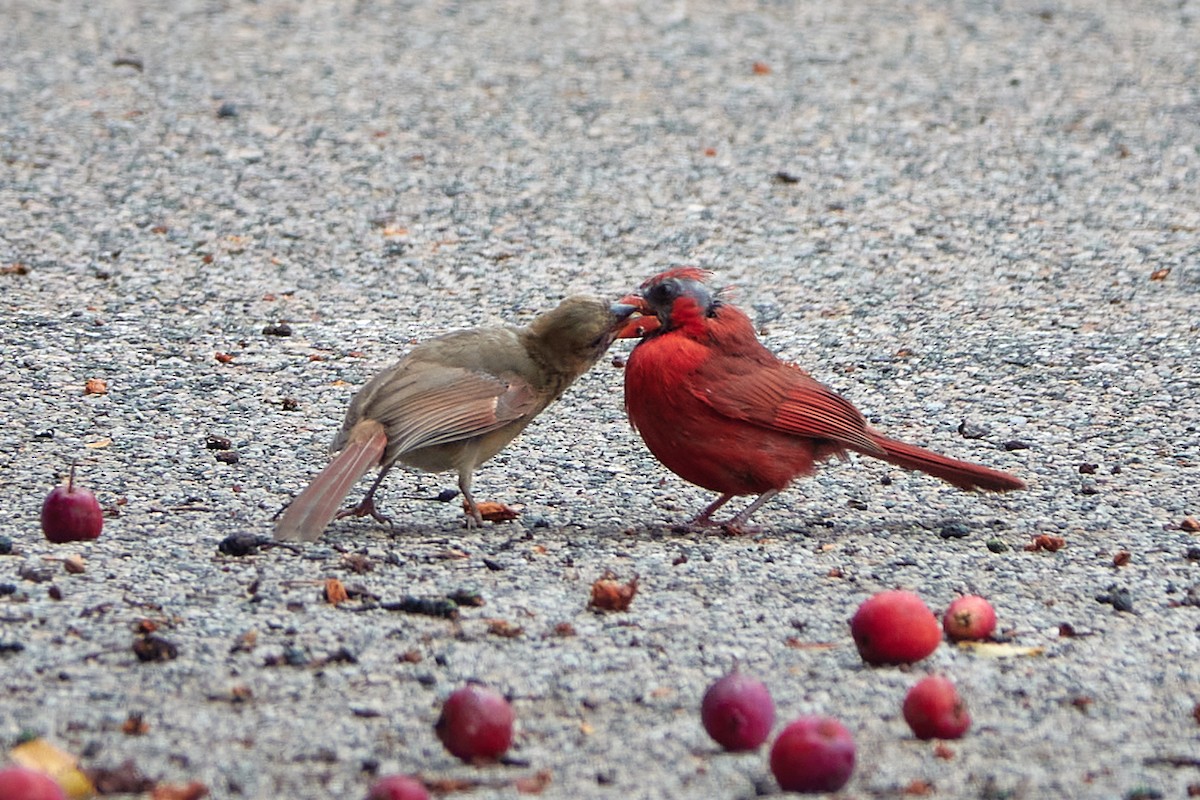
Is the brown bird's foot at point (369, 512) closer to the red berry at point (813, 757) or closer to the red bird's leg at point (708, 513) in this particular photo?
the red bird's leg at point (708, 513)

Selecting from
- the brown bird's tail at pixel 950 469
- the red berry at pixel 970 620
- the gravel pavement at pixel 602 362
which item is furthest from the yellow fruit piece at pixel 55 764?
the brown bird's tail at pixel 950 469

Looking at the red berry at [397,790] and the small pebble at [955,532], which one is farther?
the small pebble at [955,532]

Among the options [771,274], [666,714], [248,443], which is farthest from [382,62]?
[666,714]

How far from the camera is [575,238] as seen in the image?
371 inches

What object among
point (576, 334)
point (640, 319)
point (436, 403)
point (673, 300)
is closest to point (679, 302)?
point (673, 300)

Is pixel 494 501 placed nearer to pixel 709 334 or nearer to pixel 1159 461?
pixel 709 334

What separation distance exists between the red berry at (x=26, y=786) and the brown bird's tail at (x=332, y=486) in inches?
78.5

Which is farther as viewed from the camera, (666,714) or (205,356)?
→ (205,356)

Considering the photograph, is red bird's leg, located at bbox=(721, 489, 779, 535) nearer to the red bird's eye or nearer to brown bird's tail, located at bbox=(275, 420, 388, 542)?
the red bird's eye

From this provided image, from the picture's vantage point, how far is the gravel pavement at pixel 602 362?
4.22 meters

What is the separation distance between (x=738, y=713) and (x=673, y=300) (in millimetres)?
2437

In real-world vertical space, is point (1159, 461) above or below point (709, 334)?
below

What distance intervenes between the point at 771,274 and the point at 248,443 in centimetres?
325

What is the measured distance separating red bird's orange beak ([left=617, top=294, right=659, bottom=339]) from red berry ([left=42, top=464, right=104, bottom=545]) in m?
1.92
